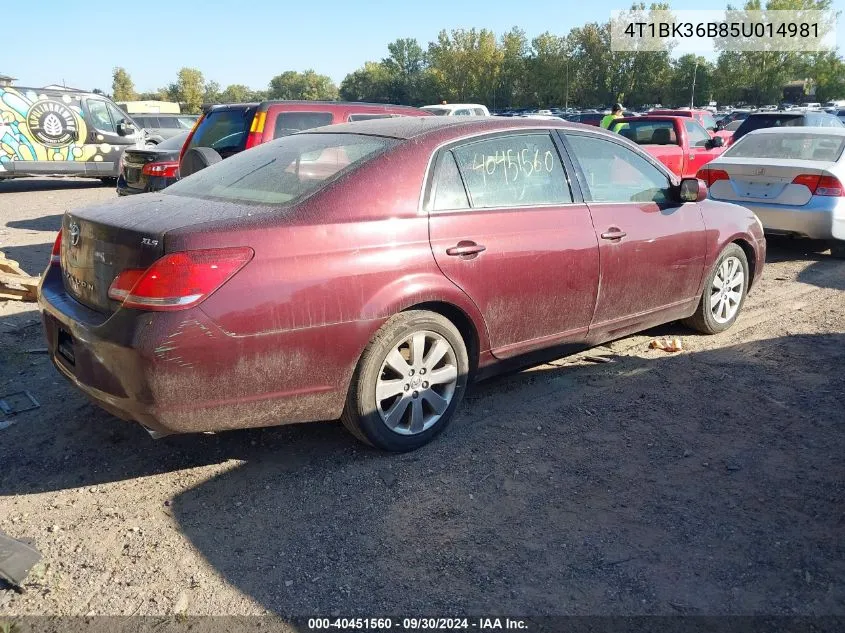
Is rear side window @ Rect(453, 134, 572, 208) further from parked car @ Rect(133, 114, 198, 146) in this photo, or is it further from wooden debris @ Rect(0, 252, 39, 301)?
parked car @ Rect(133, 114, 198, 146)

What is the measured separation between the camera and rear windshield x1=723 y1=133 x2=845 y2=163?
8.51 meters

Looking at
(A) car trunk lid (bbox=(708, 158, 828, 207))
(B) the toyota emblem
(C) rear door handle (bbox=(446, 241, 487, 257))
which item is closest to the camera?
(B) the toyota emblem

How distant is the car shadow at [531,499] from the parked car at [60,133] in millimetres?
13347

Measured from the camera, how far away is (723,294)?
5641 mm

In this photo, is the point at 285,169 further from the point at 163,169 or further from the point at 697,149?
the point at 697,149

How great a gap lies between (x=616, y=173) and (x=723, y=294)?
1595mm

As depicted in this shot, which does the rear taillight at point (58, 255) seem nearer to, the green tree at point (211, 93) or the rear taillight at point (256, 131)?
the rear taillight at point (256, 131)

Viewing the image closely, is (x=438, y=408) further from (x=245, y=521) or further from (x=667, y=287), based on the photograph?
(x=667, y=287)

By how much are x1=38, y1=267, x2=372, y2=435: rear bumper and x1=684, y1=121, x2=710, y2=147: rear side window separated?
11.4 metres

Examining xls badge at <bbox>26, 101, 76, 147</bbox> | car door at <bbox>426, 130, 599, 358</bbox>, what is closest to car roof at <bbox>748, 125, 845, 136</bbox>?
car door at <bbox>426, 130, 599, 358</bbox>

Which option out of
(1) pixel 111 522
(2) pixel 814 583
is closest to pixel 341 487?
(1) pixel 111 522

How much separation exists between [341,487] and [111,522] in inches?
39.3

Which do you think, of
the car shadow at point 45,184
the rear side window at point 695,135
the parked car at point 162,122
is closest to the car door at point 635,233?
the rear side window at point 695,135

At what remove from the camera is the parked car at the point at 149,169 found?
9797 millimetres
